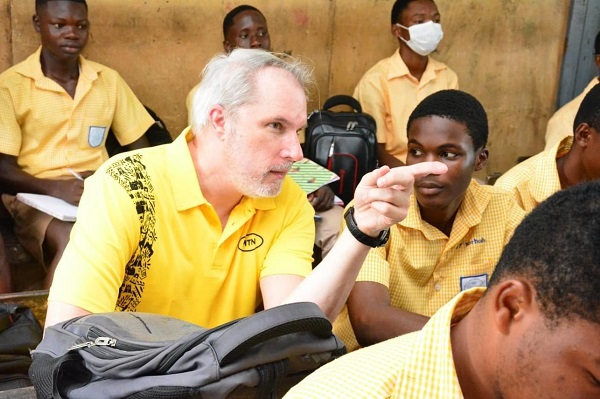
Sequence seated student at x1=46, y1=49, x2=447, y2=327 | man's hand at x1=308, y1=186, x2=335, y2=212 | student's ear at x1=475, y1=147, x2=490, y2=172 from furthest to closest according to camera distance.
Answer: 1. man's hand at x1=308, y1=186, x2=335, y2=212
2. student's ear at x1=475, y1=147, x2=490, y2=172
3. seated student at x1=46, y1=49, x2=447, y2=327

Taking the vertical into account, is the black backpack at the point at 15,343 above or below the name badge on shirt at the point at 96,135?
below

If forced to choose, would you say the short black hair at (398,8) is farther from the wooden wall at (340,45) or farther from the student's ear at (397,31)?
the wooden wall at (340,45)

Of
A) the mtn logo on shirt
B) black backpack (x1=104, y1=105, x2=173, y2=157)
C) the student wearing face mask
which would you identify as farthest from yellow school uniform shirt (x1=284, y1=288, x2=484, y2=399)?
the student wearing face mask

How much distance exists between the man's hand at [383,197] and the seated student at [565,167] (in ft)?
4.10

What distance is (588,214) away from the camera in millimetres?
1144

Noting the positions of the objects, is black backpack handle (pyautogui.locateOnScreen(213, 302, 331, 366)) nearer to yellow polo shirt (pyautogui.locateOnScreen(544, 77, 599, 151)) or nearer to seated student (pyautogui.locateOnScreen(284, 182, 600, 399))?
seated student (pyautogui.locateOnScreen(284, 182, 600, 399))

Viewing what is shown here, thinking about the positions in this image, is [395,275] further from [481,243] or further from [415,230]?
[481,243]

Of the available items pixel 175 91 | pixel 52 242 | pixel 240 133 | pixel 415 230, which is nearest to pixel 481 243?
pixel 415 230

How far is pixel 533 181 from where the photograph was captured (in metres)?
3.03

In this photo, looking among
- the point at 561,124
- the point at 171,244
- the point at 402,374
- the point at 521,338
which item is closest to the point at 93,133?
the point at 171,244

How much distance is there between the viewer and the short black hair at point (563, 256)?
3.61ft

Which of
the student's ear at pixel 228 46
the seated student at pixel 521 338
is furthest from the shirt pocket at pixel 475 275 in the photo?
the student's ear at pixel 228 46

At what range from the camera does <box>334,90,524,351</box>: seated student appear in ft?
8.18

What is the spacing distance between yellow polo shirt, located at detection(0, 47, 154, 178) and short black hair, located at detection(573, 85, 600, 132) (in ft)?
7.18
